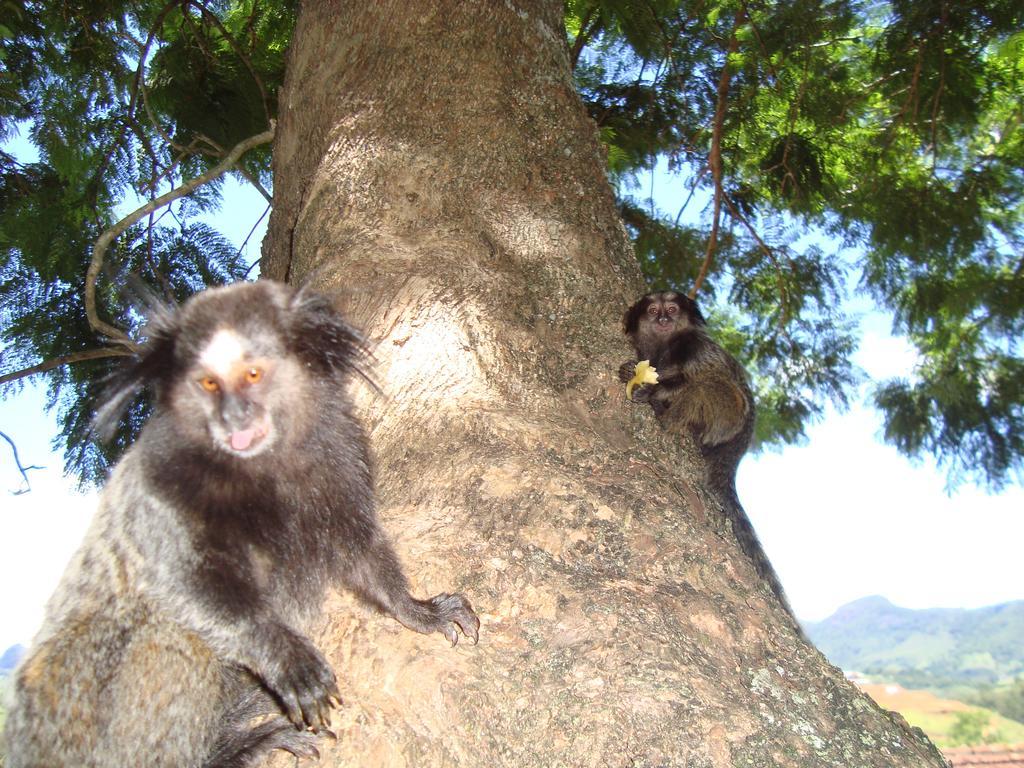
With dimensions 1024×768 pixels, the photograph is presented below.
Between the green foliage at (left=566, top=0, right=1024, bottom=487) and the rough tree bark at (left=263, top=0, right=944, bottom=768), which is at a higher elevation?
the green foliage at (left=566, top=0, right=1024, bottom=487)

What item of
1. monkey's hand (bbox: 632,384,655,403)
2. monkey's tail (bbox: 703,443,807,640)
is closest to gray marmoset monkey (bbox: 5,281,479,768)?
monkey's hand (bbox: 632,384,655,403)

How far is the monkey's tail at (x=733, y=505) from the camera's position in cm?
402

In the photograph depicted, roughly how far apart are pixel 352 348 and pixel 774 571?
277 cm

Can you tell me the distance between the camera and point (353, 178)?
3.01m

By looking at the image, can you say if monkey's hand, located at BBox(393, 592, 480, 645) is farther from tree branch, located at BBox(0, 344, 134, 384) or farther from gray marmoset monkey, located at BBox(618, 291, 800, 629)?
tree branch, located at BBox(0, 344, 134, 384)

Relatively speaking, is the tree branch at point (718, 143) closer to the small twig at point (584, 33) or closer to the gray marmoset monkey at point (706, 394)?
the gray marmoset monkey at point (706, 394)

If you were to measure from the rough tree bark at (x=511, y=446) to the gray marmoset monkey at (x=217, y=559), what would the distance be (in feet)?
0.40

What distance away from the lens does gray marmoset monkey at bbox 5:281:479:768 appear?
201cm

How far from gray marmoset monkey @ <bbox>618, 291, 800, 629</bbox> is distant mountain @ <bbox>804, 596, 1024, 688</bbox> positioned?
1219cm

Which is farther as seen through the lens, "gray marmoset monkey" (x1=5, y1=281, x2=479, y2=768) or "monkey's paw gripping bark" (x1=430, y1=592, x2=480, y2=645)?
"gray marmoset monkey" (x1=5, y1=281, x2=479, y2=768)

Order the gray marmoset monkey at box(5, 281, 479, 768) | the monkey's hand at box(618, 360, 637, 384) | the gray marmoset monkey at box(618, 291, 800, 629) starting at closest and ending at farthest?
1. the gray marmoset monkey at box(5, 281, 479, 768)
2. the monkey's hand at box(618, 360, 637, 384)
3. the gray marmoset monkey at box(618, 291, 800, 629)

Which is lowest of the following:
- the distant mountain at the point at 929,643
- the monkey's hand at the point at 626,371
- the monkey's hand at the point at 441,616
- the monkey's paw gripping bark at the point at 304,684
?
the distant mountain at the point at 929,643

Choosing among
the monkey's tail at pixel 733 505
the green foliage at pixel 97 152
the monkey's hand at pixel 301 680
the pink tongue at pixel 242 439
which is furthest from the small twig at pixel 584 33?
the monkey's hand at pixel 301 680

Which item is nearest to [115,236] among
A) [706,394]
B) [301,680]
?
[301,680]
